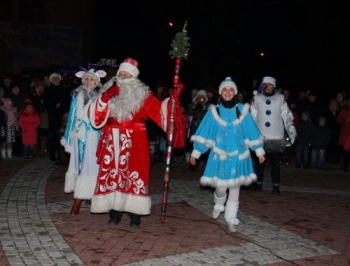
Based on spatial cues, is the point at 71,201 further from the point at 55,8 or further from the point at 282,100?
the point at 55,8

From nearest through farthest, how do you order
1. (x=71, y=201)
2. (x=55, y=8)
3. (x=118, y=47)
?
(x=71, y=201)
(x=55, y=8)
(x=118, y=47)

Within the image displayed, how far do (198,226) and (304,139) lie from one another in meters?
6.78

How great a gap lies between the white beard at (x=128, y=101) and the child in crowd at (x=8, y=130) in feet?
21.0

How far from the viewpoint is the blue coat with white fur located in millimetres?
6871

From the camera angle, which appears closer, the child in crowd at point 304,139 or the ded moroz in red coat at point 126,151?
the ded moroz in red coat at point 126,151

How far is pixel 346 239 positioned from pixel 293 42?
77.4 ft

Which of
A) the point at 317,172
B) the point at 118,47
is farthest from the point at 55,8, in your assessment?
the point at 317,172

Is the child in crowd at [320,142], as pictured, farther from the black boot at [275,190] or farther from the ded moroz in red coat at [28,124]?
the ded moroz in red coat at [28,124]

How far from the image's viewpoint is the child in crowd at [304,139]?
13.2 m

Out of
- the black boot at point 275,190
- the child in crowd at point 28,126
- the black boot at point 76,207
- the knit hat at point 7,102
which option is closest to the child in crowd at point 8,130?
the knit hat at point 7,102

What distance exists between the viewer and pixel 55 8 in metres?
26.7

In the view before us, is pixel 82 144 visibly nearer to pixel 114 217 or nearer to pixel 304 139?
pixel 114 217

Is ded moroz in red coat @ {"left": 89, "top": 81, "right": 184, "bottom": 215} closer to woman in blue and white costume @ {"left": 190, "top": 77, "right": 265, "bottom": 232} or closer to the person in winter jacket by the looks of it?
woman in blue and white costume @ {"left": 190, "top": 77, "right": 265, "bottom": 232}

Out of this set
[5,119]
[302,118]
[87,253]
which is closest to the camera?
[87,253]
